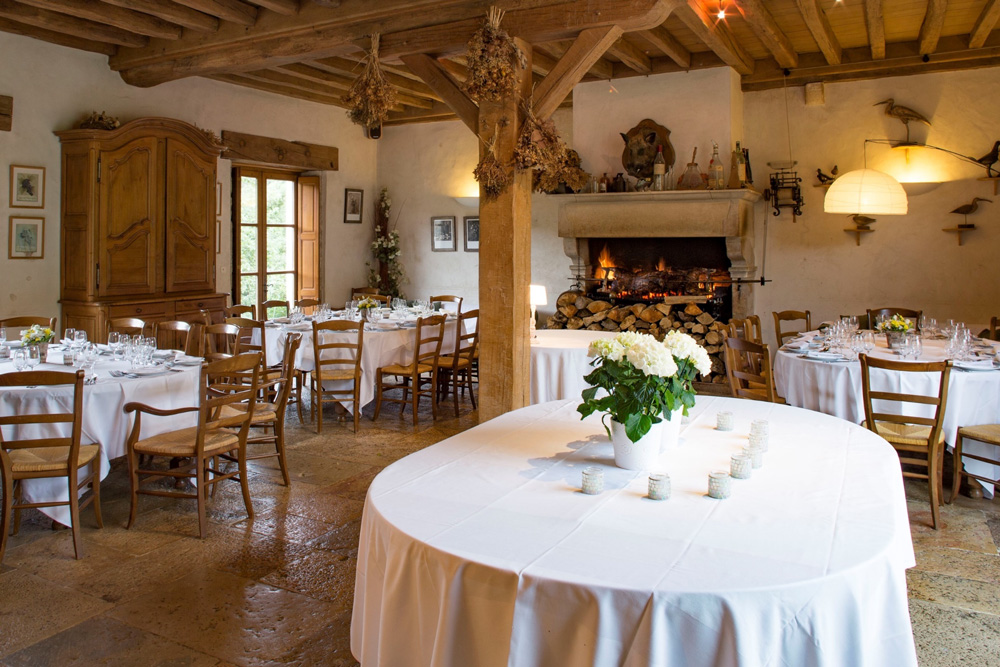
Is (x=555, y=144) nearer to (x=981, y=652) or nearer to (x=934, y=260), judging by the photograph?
(x=981, y=652)

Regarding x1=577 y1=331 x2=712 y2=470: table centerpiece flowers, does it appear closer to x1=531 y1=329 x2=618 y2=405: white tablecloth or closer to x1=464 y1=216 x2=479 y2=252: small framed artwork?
x1=531 y1=329 x2=618 y2=405: white tablecloth

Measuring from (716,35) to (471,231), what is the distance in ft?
14.8

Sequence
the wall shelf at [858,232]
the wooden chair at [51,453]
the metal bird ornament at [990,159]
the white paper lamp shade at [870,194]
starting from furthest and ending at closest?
1. the wall shelf at [858,232]
2. the metal bird ornament at [990,159]
3. the white paper lamp shade at [870,194]
4. the wooden chair at [51,453]

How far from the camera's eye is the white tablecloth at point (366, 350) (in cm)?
663

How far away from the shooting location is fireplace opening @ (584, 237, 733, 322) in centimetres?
852

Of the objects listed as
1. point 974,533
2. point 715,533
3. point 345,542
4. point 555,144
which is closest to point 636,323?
point 555,144

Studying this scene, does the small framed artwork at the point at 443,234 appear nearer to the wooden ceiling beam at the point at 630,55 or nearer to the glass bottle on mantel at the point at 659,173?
the glass bottle on mantel at the point at 659,173

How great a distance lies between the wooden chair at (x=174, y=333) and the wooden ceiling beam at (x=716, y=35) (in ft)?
14.1

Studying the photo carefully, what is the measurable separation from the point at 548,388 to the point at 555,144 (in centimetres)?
182

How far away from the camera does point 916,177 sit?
7758 mm

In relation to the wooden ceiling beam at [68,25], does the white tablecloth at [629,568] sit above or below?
below

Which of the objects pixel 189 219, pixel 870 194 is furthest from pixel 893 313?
pixel 189 219

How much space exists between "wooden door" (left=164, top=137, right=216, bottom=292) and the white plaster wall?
659mm

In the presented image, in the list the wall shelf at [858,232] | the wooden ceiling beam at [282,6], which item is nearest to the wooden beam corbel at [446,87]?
the wooden ceiling beam at [282,6]
